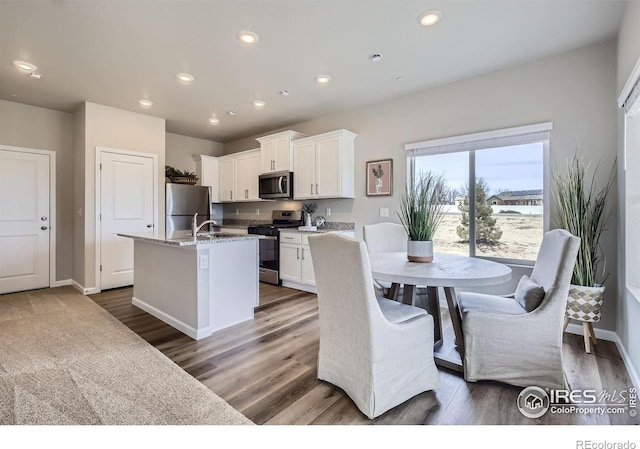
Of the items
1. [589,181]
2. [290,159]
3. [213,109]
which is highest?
[213,109]

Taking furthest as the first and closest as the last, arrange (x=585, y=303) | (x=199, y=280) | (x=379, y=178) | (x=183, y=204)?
(x=183, y=204), (x=379, y=178), (x=199, y=280), (x=585, y=303)

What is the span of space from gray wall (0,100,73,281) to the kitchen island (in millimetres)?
2205

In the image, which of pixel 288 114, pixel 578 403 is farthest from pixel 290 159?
pixel 578 403

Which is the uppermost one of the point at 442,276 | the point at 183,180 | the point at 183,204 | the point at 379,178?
the point at 183,180

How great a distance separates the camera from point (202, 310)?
8.69 feet

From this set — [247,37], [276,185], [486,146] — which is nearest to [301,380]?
[247,37]

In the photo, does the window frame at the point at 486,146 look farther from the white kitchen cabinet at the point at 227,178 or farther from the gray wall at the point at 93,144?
the gray wall at the point at 93,144

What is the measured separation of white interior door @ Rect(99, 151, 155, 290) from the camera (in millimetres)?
4277

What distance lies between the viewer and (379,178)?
13.5ft

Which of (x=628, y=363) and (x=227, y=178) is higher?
(x=227, y=178)

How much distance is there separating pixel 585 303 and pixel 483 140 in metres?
1.80

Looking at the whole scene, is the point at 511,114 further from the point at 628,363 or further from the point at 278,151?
the point at 278,151
